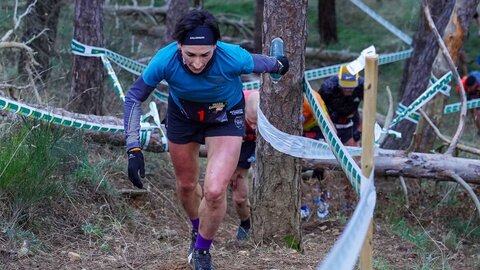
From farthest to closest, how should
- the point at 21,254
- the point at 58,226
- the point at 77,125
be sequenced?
the point at 77,125, the point at 58,226, the point at 21,254

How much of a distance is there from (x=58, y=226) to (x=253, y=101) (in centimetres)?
182

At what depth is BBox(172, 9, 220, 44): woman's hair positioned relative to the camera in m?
4.52

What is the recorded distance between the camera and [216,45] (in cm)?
471

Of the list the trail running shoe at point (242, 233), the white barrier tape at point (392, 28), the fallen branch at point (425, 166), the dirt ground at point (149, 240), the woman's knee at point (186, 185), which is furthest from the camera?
the white barrier tape at point (392, 28)

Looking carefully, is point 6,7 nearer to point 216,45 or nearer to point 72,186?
point 72,186

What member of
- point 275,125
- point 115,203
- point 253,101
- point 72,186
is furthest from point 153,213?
point 275,125

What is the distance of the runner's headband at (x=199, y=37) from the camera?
14.8 ft

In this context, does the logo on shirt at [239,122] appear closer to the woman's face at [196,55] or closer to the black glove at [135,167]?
the woman's face at [196,55]

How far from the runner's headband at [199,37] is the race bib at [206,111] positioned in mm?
444

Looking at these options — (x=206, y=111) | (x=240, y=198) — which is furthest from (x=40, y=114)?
(x=206, y=111)

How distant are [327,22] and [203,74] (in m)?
13.4

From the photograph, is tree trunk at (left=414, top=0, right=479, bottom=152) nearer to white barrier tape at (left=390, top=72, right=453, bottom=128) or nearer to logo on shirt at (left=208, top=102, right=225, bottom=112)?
white barrier tape at (left=390, top=72, right=453, bottom=128)

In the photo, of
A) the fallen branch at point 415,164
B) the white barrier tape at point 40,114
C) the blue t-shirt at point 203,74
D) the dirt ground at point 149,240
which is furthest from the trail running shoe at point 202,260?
the fallen branch at point 415,164

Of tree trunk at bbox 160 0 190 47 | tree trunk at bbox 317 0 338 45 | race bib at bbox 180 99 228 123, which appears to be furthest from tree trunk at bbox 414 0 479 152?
tree trunk at bbox 317 0 338 45
